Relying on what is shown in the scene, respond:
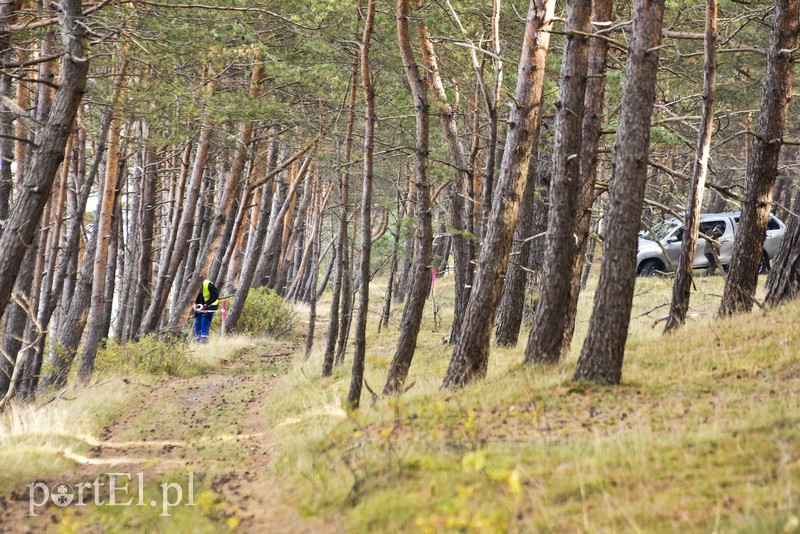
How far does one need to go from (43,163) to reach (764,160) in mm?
9759

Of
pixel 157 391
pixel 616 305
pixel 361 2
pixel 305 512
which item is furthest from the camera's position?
pixel 157 391

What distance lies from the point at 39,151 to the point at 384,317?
16.3 m

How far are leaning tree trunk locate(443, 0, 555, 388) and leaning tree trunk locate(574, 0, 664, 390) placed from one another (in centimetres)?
173

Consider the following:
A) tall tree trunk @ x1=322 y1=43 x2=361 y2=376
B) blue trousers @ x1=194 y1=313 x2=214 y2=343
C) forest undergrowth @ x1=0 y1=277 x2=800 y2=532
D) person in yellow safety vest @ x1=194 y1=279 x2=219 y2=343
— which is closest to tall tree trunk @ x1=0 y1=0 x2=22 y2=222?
forest undergrowth @ x1=0 y1=277 x2=800 y2=532

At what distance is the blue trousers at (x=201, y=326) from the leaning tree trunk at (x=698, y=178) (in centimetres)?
1274

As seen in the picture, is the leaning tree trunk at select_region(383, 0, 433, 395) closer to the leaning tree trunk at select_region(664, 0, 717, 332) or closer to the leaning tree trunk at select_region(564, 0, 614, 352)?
the leaning tree trunk at select_region(564, 0, 614, 352)

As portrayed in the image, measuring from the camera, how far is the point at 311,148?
58.3 ft

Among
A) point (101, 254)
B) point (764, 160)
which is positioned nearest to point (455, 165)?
point (764, 160)

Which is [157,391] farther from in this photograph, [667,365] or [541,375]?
[667,365]

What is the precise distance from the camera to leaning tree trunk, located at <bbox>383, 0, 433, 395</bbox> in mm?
10078

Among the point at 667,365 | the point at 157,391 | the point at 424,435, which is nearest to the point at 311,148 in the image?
the point at 157,391

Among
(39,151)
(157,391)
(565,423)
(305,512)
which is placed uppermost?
(39,151)

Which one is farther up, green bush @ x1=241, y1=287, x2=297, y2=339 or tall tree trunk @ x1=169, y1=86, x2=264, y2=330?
tall tree trunk @ x1=169, y1=86, x2=264, y2=330

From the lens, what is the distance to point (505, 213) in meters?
9.75
